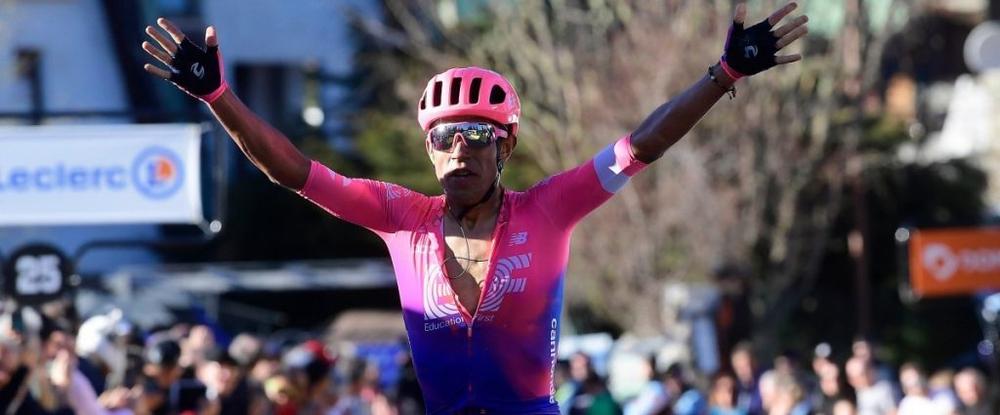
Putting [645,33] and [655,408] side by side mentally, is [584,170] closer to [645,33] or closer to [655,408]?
[655,408]

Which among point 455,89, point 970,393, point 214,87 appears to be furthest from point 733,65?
point 970,393

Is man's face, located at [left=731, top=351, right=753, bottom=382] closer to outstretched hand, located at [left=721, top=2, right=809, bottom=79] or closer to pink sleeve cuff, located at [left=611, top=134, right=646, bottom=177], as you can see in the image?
pink sleeve cuff, located at [left=611, top=134, right=646, bottom=177]

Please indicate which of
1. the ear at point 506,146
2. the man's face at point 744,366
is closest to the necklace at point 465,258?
the ear at point 506,146

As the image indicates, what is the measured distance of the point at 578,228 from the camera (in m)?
25.4

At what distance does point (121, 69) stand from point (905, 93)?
750 inches

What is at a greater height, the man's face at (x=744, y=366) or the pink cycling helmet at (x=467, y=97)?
the pink cycling helmet at (x=467, y=97)

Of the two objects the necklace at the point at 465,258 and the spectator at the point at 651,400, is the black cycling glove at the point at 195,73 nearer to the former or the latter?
the necklace at the point at 465,258

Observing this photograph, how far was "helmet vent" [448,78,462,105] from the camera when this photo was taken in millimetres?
5938

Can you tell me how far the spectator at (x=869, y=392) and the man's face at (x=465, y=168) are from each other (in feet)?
33.5

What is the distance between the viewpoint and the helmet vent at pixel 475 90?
5.93m

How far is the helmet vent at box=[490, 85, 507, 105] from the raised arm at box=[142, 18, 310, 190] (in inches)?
25.2

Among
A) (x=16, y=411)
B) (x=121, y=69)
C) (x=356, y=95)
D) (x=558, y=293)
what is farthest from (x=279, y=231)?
(x=558, y=293)

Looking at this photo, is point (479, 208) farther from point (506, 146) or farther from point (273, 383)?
point (273, 383)

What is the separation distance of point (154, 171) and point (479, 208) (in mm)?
8056
